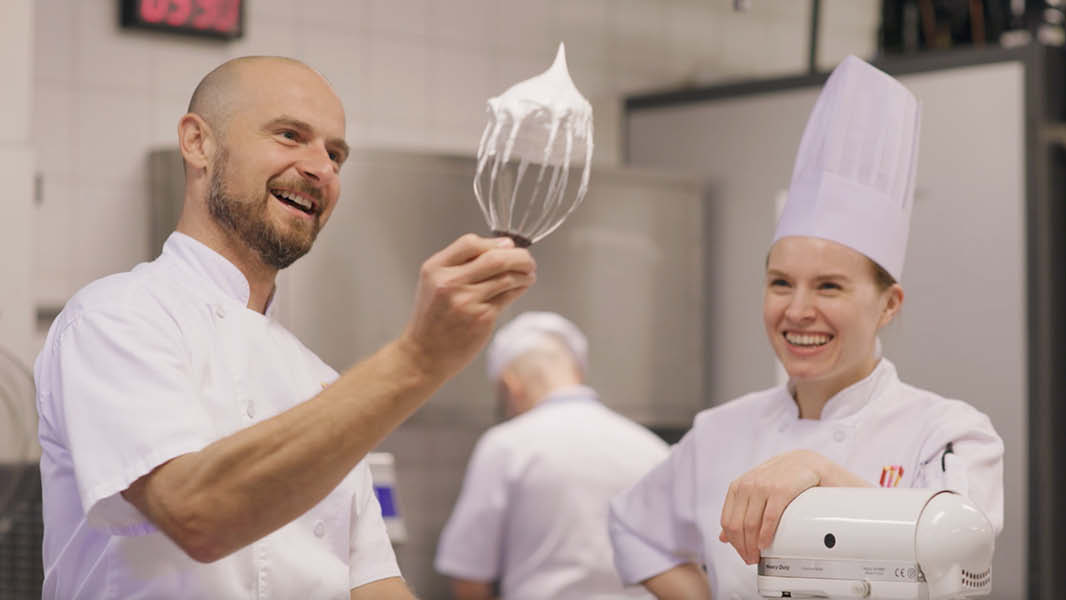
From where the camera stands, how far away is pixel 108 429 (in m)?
1.40

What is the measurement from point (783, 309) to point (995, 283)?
1.61 m

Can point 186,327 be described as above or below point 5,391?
above

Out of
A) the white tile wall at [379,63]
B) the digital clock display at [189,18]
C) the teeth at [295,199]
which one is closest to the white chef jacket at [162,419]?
the teeth at [295,199]

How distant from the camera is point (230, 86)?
1634mm

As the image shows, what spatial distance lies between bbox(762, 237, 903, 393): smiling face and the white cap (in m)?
0.02

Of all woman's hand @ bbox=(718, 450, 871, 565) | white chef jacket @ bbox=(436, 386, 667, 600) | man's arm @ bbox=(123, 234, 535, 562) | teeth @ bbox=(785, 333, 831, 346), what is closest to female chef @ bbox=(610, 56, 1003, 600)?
teeth @ bbox=(785, 333, 831, 346)

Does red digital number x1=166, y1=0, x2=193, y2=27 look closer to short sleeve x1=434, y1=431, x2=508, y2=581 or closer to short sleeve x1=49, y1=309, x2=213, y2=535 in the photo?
short sleeve x1=434, y1=431, x2=508, y2=581

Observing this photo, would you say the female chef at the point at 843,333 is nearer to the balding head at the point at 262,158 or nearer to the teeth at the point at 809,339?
the teeth at the point at 809,339

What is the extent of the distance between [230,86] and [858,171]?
817 millimetres

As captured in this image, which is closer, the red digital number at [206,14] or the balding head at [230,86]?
the balding head at [230,86]

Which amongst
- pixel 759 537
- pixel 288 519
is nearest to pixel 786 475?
pixel 759 537

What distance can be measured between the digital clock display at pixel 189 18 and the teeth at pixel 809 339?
1.57 meters

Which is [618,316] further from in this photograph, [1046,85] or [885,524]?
[885,524]

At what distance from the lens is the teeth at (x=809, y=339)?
187cm
